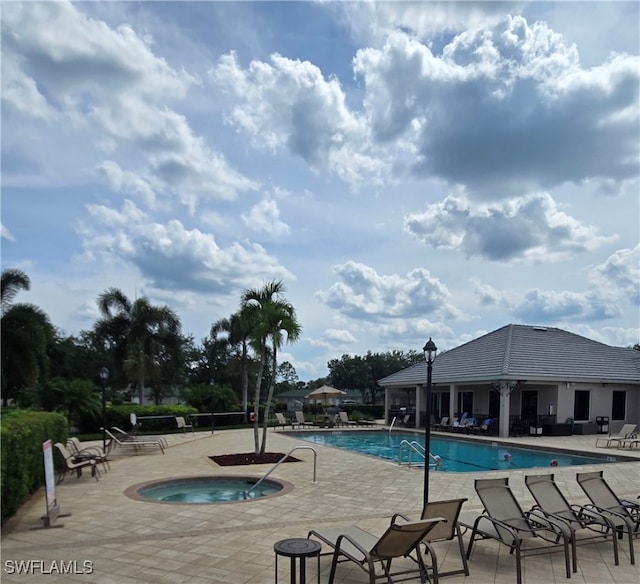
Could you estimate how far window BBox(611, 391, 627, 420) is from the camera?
24.2 meters

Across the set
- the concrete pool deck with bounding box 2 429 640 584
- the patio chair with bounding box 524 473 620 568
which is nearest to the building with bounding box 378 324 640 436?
the concrete pool deck with bounding box 2 429 640 584

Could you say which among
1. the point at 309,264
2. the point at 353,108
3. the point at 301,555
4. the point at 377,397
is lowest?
the point at 377,397

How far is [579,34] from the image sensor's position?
12.0 m

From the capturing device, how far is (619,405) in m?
24.5

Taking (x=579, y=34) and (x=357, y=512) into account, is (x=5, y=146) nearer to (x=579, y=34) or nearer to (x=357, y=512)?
(x=357, y=512)

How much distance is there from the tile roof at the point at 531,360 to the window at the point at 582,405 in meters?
0.94

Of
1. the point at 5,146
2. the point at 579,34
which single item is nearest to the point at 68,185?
the point at 5,146

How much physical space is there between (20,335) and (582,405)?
2483 cm

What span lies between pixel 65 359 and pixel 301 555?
128ft

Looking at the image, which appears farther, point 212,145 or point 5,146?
point 212,145

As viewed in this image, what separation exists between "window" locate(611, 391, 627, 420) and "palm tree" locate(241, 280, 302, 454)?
1873 centimetres

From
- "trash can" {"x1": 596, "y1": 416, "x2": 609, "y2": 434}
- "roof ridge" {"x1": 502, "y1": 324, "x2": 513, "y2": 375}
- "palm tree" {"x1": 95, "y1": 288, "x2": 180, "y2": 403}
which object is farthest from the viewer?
"palm tree" {"x1": 95, "y1": 288, "x2": 180, "y2": 403}

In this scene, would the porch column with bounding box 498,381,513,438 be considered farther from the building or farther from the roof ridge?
the roof ridge

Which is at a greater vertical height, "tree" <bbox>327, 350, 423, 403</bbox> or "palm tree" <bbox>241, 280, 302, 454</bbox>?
"palm tree" <bbox>241, 280, 302, 454</bbox>
